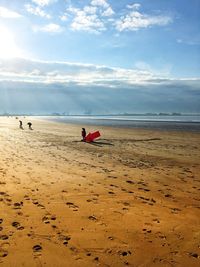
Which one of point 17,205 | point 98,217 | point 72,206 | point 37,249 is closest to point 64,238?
point 37,249

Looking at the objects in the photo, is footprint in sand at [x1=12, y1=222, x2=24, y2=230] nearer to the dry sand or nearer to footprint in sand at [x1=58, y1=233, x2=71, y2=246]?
the dry sand

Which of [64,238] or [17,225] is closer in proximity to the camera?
[64,238]

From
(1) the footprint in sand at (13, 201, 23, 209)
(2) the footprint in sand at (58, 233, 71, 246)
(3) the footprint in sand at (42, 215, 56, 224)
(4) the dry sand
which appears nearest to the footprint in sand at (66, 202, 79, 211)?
(4) the dry sand

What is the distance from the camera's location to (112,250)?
618cm

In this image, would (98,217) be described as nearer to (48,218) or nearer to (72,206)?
(72,206)

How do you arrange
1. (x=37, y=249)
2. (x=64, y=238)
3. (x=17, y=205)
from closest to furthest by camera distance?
(x=37, y=249) → (x=64, y=238) → (x=17, y=205)

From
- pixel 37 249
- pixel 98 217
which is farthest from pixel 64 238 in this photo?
pixel 98 217

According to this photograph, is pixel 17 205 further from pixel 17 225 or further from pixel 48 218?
pixel 17 225

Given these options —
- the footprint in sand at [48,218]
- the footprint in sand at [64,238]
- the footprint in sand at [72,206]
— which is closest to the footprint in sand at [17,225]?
the footprint in sand at [48,218]

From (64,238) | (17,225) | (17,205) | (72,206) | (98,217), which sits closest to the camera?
(64,238)

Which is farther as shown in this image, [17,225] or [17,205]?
[17,205]

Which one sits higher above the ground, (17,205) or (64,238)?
(17,205)

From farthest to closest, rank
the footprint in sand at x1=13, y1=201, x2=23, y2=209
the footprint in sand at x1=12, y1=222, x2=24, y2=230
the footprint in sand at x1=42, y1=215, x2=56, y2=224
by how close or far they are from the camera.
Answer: the footprint in sand at x1=13, y1=201, x2=23, y2=209
the footprint in sand at x1=42, y1=215, x2=56, y2=224
the footprint in sand at x1=12, y1=222, x2=24, y2=230

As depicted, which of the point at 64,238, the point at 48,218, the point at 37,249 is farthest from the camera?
the point at 48,218
